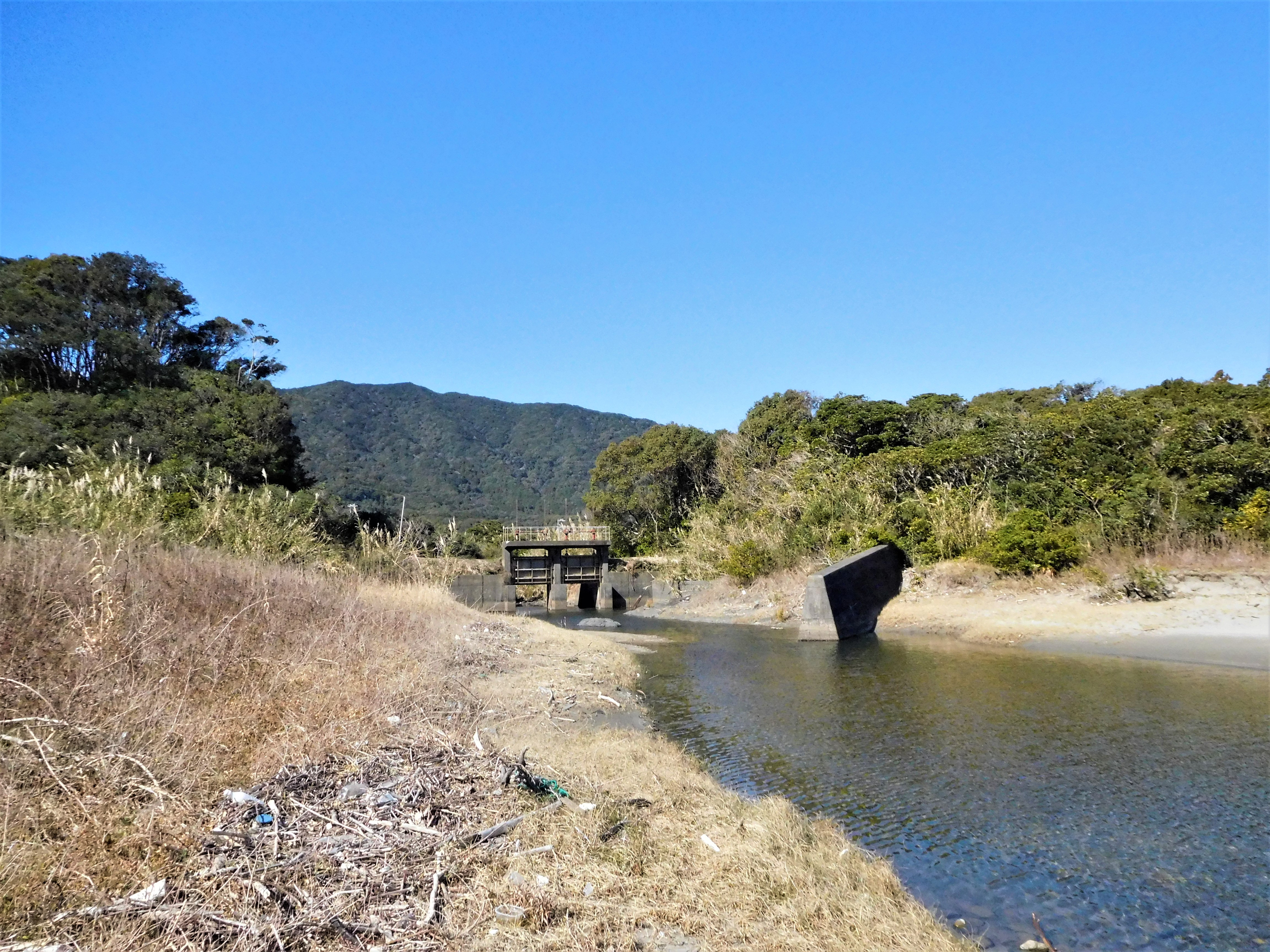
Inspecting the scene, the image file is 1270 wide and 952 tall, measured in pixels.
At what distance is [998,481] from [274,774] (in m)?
23.2

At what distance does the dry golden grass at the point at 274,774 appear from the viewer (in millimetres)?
3611

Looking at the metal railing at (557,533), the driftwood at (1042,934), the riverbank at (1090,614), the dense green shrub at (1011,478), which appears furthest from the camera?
the metal railing at (557,533)

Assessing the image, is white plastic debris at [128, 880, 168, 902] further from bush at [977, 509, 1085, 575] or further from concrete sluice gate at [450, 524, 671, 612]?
concrete sluice gate at [450, 524, 671, 612]

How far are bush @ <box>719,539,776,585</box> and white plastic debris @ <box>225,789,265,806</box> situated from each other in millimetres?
22794

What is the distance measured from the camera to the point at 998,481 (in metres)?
23.9

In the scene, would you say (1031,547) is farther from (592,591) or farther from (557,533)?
(557,533)

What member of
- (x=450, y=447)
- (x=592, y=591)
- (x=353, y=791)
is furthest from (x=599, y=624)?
(x=450, y=447)

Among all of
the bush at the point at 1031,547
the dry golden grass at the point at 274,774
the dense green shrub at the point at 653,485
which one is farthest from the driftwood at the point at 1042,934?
the dense green shrub at the point at 653,485

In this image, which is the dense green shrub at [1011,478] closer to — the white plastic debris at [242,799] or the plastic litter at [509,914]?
the plastic litter at [509,914]

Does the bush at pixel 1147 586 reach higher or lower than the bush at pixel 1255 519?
lower

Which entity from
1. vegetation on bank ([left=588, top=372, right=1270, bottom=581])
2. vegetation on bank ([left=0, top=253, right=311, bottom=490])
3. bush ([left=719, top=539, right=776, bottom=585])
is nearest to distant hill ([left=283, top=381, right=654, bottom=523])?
vegetation on bank ([left=0, top=253, right=311, bottom=490])

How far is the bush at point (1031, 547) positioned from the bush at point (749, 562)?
754 centimetres

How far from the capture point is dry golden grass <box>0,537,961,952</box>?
3611 millimetres

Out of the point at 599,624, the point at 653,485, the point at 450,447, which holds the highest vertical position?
the point at 450,447
